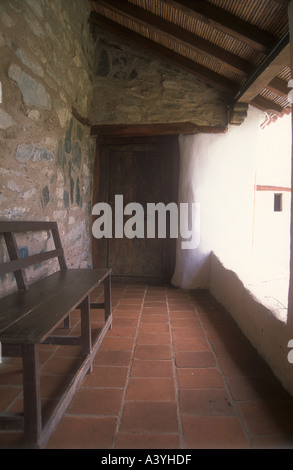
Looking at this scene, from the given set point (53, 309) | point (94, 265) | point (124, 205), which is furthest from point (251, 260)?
point (53, 309)

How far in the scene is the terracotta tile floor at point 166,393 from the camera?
1202 millimetres

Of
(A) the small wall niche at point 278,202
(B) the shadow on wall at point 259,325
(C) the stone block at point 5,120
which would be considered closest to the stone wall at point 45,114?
(C) the stone block at point 5,120

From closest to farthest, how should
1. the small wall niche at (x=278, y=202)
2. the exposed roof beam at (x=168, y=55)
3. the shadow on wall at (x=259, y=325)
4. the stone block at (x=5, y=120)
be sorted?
the shadow on wall at (x=259, y=325), the stone block at (x=5, y=120), the exposed roof beam at (x=168, y=55), the small wall niche at (x=278, y=202)

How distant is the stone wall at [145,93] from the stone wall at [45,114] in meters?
0.23

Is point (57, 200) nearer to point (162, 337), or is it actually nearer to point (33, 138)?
point (33, 138)

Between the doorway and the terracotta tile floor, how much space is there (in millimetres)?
1680

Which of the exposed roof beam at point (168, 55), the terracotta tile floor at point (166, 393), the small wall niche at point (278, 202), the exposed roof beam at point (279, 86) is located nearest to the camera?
the terracotta tile floor at point (166, 393)

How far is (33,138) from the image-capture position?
212 centimetres

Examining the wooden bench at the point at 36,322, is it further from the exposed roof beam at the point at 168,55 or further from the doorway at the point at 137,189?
the exposed roof beam at the point at 168,55

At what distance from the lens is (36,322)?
118 centimetres

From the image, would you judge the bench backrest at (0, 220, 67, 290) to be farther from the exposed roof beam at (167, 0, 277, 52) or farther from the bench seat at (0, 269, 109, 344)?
the exposed roof beam at (167, 0, 277, 52)

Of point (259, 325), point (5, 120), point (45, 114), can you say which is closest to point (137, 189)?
point (45, 114)

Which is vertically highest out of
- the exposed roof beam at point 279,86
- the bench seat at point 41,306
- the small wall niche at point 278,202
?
the exposed roof beam at point 279,86

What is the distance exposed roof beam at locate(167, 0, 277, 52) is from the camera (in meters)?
2.22
